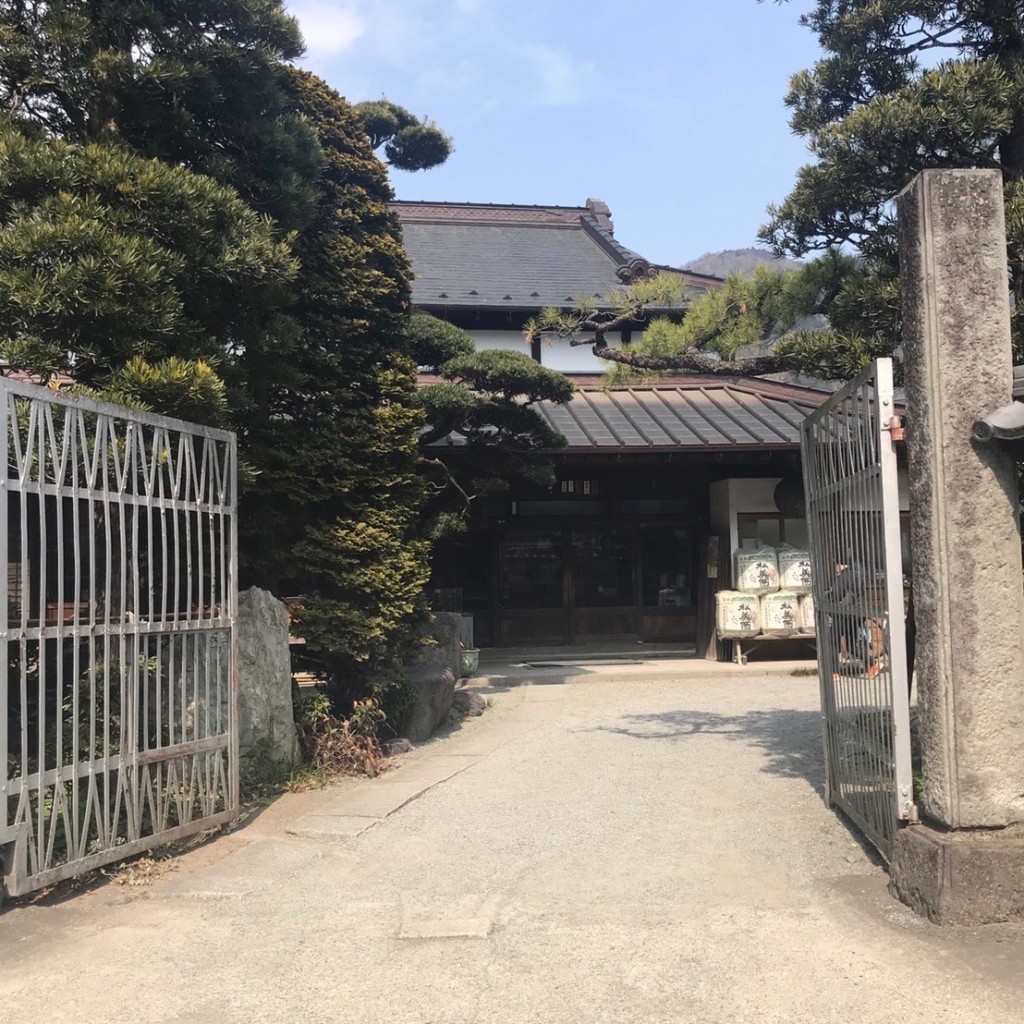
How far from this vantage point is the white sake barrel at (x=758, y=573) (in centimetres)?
1298

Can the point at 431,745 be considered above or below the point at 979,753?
below

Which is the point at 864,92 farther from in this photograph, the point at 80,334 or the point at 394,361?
the point at 80,334

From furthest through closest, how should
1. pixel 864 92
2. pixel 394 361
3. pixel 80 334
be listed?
pixel 394 361
pixel 864 92
pixel 80 334

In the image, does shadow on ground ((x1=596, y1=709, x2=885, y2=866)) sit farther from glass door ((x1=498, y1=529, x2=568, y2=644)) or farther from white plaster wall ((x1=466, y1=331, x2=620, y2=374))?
white plaster wall ((x1=466, y1=331, x2=620, y2=374))

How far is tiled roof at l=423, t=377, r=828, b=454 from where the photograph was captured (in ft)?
40.9

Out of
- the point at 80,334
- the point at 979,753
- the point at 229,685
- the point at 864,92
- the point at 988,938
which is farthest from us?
the point at 864,92

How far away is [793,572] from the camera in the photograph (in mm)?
13039

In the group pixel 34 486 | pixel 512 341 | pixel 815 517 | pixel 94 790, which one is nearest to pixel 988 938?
pixel 815 517

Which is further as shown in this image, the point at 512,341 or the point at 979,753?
the point at 512,341

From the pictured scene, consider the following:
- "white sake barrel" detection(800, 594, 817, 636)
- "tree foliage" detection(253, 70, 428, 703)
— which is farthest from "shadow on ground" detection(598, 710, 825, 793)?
"white sake barrel" detection(800, 594, 817, 636)

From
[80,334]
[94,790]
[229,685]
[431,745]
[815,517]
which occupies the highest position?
[80,334]

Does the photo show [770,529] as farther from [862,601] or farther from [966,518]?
[966,518]

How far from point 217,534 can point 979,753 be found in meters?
4.84

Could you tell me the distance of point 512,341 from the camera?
52.5 ft
